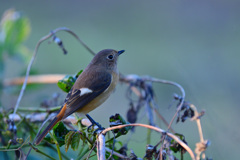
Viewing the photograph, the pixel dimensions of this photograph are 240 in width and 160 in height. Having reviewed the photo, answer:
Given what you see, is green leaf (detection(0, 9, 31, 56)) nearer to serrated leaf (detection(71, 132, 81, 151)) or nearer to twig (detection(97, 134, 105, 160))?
serrated leaf (detection(71, 132, 81, 151))

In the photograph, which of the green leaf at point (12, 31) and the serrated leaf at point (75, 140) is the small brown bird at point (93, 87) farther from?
the green leaf at point (12, 31)

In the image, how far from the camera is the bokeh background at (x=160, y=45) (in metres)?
5.31

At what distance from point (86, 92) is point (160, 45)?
5.22m

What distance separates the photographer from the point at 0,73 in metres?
3.04

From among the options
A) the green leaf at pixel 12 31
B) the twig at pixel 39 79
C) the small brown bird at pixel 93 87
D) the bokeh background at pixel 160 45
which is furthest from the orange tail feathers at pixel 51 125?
the bokeh background at pixel 160 45

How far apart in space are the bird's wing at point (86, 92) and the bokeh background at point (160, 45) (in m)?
1.14

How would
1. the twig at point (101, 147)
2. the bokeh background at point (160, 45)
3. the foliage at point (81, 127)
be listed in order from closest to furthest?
1. the twig at point (101, 147)
2. the foliage at point (81, 127)
3. the bokeh background at point (160, 45)

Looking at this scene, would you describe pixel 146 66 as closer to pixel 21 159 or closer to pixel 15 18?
pixel 15 18

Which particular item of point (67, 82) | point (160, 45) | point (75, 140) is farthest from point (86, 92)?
point (160, 45)

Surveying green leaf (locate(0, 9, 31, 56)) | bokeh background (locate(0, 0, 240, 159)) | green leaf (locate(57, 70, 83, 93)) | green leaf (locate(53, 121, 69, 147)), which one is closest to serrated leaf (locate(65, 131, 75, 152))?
green leaf (locate(53, 121, 69, 147))

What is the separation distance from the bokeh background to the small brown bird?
1.08 m

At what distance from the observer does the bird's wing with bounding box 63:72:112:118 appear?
2.34 m

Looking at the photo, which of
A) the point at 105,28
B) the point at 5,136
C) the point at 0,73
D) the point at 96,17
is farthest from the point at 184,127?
the point at 96,17

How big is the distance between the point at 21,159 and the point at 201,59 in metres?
5.32
